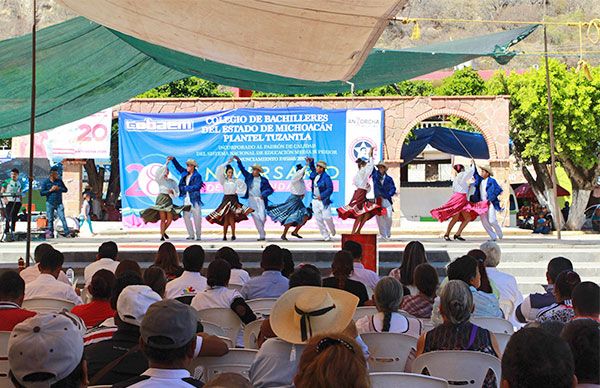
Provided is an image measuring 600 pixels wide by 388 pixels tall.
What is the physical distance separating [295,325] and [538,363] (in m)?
1.23

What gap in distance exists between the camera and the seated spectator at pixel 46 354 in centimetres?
220

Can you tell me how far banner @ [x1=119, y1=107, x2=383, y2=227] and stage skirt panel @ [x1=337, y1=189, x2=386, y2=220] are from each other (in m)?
5.05

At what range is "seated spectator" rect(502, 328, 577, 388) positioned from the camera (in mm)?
2064

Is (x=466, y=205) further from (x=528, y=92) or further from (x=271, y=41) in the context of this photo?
(x=528, y=92)

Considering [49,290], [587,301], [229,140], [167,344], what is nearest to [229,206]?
[229,140]

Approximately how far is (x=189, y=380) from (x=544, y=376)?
1.03 meters

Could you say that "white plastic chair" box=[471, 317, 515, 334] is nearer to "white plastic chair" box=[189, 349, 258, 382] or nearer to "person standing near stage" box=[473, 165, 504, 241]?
"white plastic chair" box=[189, 349, 258, 382]

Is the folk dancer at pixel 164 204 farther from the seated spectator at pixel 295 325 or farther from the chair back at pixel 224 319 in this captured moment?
the seated spectator at pixel 295 325

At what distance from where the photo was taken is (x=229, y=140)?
1936cm

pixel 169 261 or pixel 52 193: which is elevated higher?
pixel 52 193

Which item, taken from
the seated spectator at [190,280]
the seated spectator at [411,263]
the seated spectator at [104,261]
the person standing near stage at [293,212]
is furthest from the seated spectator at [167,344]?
the person standing near stage at [293,212]

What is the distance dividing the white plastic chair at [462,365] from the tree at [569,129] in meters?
19.9

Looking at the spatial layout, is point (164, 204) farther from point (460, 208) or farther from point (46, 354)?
point (46, 354)

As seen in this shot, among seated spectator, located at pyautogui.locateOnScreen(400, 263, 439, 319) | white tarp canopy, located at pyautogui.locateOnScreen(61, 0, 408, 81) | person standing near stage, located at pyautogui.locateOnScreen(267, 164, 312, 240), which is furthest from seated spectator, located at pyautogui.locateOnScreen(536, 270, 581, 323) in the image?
person standing near stage, located at pyautogui.locateOnScreen(267, 164, 312, 240)
